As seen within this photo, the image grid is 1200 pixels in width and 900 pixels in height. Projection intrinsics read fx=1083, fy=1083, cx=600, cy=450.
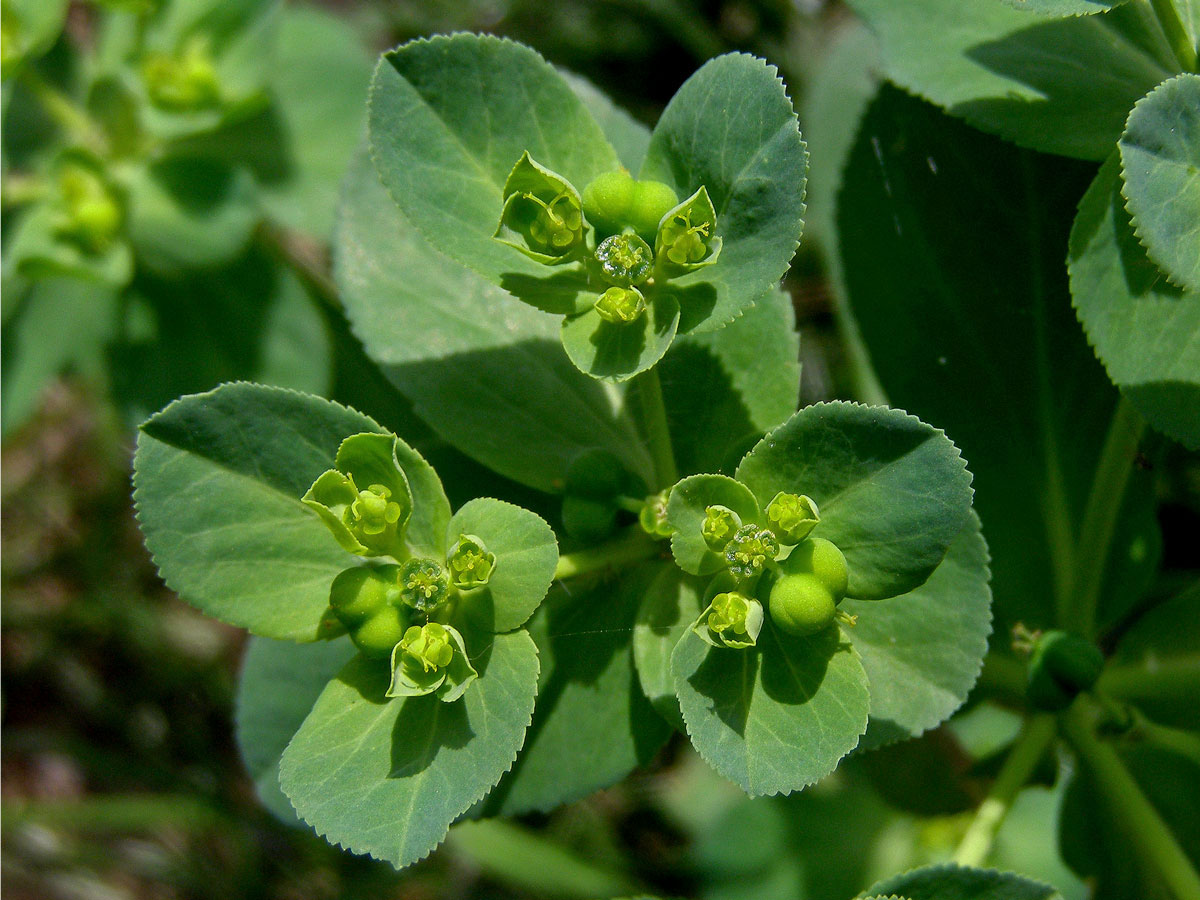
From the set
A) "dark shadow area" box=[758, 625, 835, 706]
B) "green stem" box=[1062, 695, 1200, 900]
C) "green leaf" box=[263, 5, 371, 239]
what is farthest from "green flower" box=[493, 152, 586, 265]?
"green leaf" box=[263, 5, 371, 239]

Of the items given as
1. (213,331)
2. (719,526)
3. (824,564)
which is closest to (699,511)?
(719,526)

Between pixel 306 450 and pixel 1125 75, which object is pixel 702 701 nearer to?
pixel 306 450

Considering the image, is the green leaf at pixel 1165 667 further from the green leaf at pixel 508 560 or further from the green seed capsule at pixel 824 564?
the green leaf at pixel 508 560

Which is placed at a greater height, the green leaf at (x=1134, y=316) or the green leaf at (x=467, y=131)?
the green leaf at (x=467, y=131)

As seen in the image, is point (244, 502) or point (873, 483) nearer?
point (873, 483)

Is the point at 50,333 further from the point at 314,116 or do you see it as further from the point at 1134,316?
the point at 1134,316

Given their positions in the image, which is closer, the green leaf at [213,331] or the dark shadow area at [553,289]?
the dark shadow area at [553,289]

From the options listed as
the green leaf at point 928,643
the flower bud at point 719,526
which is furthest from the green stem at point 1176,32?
the flower bud at point 719,526
